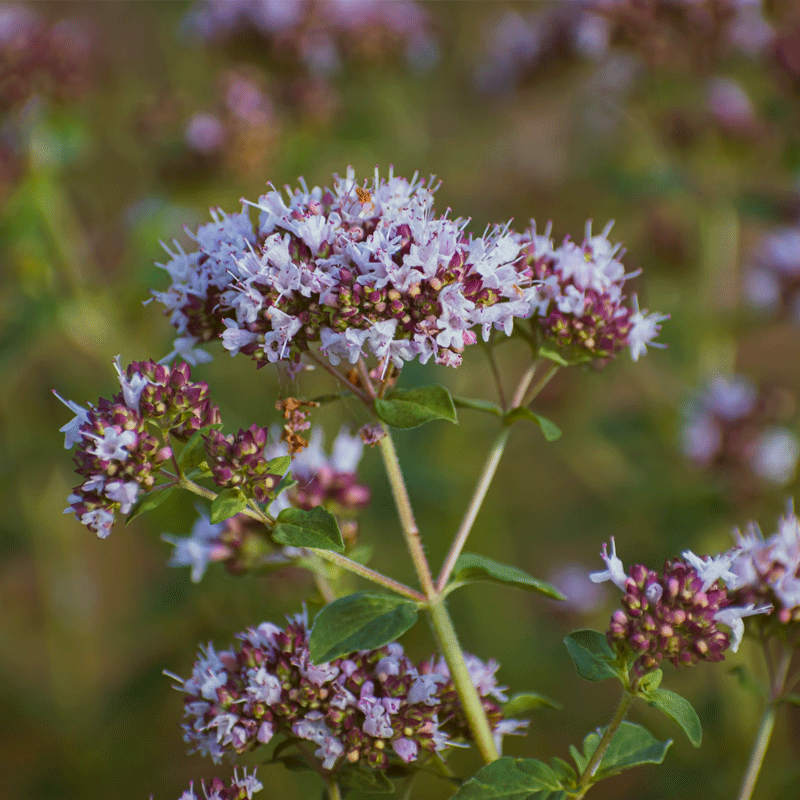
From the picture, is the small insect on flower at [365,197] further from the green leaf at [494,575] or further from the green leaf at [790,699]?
the green leaf at [790,699]

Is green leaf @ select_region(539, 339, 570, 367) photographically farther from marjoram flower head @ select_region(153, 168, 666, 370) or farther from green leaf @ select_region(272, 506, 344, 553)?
green leaf @ select_region(272, 506, 344, 553)

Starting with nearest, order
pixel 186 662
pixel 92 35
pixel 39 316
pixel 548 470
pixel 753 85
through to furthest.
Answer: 1. pixel 39 316
2. pixel 186 662
3. pixel 753 85
4. pixel 92 35
5. pixel 548 470

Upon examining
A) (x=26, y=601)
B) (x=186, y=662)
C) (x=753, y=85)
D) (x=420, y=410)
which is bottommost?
(x=420, y=410)

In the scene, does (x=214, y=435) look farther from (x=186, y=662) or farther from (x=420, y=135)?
(x=420, y=135)

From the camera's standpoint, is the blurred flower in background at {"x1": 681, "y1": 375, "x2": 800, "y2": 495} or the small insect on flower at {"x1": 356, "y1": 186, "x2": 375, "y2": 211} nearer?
A: the small insect on flower at {"x1": 356, "y1": 186, "x2": 375, "y2": 211}

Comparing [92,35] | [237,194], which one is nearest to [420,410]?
[237,194]

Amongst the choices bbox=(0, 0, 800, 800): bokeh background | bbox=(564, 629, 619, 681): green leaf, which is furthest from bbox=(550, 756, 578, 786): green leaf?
bbox=(0, 0, 800, 800): bokeh background

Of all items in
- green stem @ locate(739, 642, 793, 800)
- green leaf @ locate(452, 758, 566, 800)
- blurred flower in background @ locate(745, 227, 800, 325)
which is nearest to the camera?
green leaf @ locate(452, 758, 566, 800)
